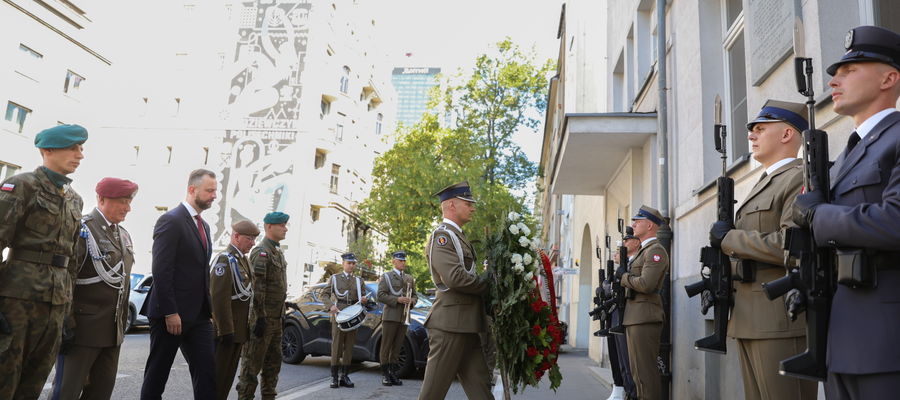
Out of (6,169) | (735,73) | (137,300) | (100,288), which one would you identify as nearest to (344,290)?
(100,288)

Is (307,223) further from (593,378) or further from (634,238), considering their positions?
(634,238)

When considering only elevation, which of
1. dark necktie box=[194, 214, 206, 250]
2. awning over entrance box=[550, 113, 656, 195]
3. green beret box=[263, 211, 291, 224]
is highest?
awning over entrance box=[550, 113, 656, 195]

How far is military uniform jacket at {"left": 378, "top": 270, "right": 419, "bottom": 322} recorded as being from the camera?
10.3 meters

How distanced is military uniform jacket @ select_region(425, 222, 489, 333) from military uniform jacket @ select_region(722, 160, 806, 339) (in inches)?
79.1

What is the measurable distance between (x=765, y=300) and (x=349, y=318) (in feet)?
24.3

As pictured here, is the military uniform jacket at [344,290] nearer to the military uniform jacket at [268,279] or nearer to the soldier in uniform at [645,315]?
the military uniform jacket at [268,279]

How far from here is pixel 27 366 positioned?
3.81 m

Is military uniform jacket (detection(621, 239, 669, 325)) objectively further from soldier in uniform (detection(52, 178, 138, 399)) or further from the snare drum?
soldier in uniform (detection(52, 178, 138, 399))

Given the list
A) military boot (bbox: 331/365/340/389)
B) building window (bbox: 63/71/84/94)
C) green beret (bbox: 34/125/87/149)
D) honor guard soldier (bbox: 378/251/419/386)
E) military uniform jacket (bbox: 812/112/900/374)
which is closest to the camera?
military uniform jacket (bbox: 812/112/900/374)

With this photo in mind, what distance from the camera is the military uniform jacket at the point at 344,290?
10.7 m

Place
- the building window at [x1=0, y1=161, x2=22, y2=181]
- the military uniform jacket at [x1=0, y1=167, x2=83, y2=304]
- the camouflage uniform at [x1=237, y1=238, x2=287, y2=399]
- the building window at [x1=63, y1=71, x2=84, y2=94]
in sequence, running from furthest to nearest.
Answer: the building window at [x1=63, y1=71, x2=84, y2=94] → the building window at [x1=0, y1=161, x2=22, y2=181] → the camouflage uniform at [x1=237, y1=238, x2=287, y2=399] → the military uniform jacket at [x1=0, y1=167, x2=83, y2=304]

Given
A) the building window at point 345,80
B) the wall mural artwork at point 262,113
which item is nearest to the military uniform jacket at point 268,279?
the wall mural artwork at point 262,113

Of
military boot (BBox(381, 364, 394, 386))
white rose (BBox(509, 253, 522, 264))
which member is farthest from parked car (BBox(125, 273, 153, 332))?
white rose (BBox(509, 253, 522, 264))

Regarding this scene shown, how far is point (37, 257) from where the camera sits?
152 inches
